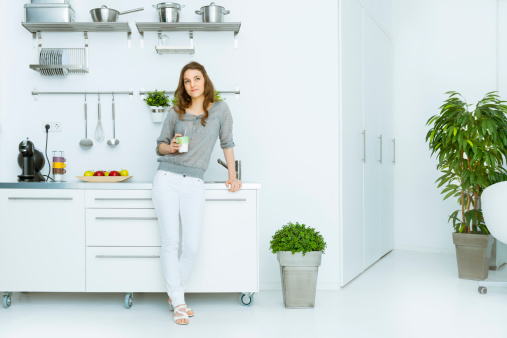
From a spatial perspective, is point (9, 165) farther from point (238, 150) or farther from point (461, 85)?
point (461, 85)

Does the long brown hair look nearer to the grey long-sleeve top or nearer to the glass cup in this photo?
the grey long-sleeve top

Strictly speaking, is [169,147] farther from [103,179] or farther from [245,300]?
[245,300]

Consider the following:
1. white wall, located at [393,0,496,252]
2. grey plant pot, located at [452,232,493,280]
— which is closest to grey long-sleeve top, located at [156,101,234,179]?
grey plant pot, located at [452,232,493,280]

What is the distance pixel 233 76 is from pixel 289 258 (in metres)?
1.41

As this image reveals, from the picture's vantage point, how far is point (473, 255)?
418 centimetres

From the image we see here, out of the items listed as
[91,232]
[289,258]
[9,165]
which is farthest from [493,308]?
[9,165]

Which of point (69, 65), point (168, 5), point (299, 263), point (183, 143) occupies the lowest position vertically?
point (299, 263)

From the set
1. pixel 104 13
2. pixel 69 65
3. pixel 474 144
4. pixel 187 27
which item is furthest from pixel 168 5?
pixel 474 144

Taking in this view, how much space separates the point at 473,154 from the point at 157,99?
2451 millimetres

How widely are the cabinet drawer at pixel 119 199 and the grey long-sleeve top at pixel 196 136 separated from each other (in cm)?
30

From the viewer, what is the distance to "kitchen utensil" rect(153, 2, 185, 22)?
143 inches

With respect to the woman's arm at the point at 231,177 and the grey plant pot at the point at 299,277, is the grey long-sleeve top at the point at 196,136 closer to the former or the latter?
the woman's arm at the point at 231,177

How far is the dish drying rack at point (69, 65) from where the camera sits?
365cm

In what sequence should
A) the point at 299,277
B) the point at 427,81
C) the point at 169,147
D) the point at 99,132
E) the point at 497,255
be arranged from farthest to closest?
1. the point at 427,81
2. the point at 497,255
3. the point at 99,132
4. the point at 299,277
5. the point at 169,147
